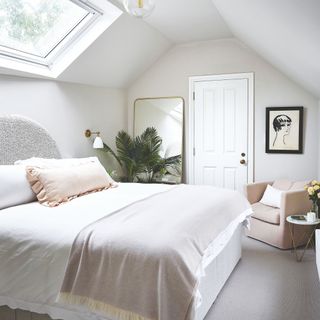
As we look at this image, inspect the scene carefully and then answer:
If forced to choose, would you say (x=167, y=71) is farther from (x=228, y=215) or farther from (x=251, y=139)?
(x=228, y=215)

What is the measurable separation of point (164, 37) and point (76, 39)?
4.48 ft

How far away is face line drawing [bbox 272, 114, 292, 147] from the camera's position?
4.73 metres

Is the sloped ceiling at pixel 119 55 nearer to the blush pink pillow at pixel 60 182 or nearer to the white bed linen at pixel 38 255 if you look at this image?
the blush pink pillow at pixel 60 182

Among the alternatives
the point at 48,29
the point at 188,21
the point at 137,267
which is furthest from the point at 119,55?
the point at 137,267

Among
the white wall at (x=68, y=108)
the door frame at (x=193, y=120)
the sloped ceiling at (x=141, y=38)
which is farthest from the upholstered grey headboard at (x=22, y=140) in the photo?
the door frame at (x=193, y=120)

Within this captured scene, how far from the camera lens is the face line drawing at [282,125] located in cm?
473

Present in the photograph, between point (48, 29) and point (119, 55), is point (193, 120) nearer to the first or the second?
point (119, 55)

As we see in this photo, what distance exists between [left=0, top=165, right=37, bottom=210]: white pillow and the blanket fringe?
1.03 metres

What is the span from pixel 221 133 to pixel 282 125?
0.84 m

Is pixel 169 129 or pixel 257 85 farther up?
pixel 257 85

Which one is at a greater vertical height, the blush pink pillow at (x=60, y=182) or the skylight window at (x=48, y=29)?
the skylight window at (x=48, y=29)

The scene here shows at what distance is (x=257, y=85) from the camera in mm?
4914

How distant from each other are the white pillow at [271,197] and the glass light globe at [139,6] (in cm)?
264

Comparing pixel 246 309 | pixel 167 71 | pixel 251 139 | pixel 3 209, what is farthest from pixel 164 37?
pixel 246 309
